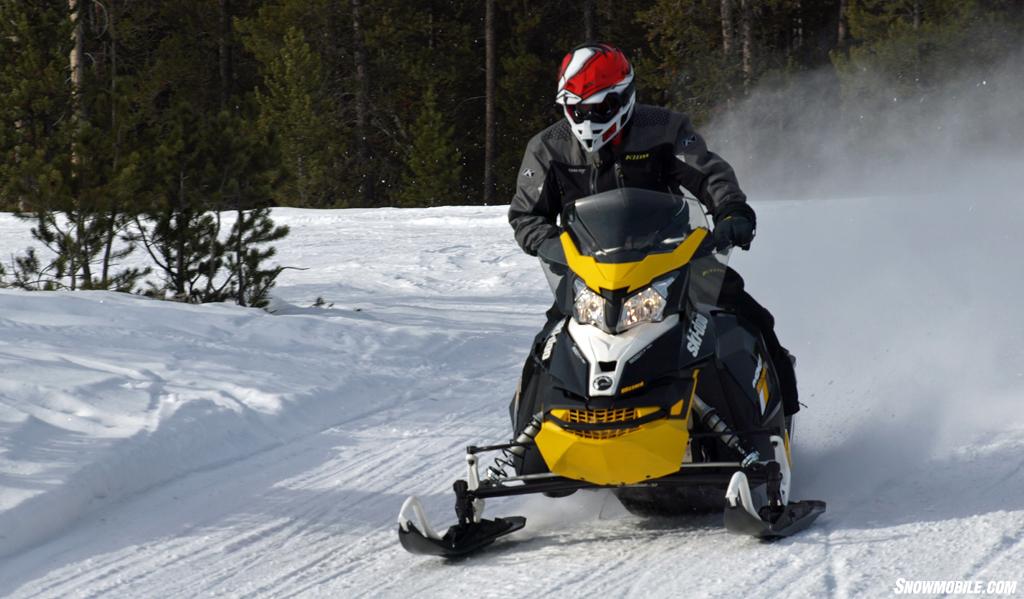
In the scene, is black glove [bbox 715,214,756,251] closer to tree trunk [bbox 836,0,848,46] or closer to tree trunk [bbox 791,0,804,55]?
tree trunk [bbox 836,0,848,46]

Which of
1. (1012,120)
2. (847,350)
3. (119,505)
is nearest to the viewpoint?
(119,505)

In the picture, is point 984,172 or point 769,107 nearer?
point 984,172

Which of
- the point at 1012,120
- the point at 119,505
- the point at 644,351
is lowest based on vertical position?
the point at 119,505

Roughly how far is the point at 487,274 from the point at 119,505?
30.7 ft

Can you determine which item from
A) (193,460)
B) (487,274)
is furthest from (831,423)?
(487,274)

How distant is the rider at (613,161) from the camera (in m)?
5.23

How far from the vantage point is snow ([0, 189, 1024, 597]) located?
4.64 m

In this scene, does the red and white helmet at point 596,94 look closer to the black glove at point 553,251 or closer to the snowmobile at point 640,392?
the snowmobile at point 640,392

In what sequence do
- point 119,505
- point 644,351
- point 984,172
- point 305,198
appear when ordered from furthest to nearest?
point 305,198 < point 984,172 < point 119,505 < point 644,351

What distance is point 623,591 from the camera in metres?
4.32

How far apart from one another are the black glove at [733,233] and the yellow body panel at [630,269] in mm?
165

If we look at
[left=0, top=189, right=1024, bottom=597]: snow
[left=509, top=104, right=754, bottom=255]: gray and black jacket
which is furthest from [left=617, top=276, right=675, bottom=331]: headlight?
[left=0, top=189, right=1024, bottom=597]: snow

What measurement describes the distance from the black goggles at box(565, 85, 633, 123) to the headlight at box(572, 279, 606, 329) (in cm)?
77

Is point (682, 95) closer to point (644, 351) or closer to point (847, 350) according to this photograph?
point (847, 350)
